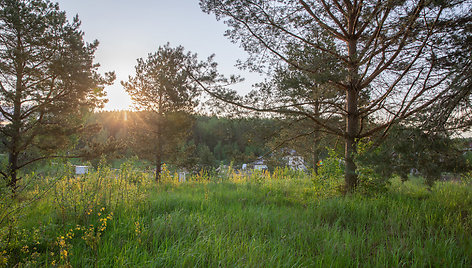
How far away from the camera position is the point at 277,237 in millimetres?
3102

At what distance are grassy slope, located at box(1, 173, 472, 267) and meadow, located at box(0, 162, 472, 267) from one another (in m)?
0.01

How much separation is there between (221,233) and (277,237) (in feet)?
2.43

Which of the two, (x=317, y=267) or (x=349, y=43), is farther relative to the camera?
(x=349, y=43)

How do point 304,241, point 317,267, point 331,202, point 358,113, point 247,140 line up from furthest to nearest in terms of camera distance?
1. point 247,140
2. point 358,113
3. point 331,202
4. point 304,241
5. point 317,267

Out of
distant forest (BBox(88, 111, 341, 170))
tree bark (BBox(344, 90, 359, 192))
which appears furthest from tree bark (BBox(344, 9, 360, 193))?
distant forest (BBox(88, 111, 341, 170))

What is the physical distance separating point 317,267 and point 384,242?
104cm

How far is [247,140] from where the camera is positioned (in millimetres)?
5938

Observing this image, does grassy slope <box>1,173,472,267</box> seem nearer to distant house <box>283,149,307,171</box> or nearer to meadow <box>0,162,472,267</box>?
meadow <box>0,162,472,267</box>

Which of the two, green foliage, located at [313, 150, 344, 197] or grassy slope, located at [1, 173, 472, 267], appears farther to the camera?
green foliage, located at [313, 150, 344, 197]

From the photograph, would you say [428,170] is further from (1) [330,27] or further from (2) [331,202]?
(1) [330,27]

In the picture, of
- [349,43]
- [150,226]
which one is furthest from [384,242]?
[349,43]

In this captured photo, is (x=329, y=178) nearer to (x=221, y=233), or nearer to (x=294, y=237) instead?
(x=294, y=237)

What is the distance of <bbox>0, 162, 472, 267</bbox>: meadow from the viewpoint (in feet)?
8.06

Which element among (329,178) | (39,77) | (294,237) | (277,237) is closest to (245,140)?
(329,178)
